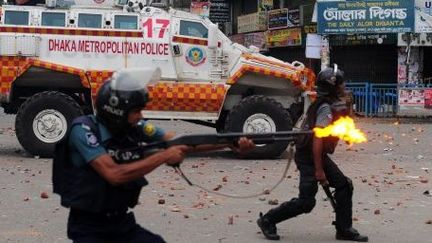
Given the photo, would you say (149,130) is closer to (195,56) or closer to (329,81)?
(329,81)

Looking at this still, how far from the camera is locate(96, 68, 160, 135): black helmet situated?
3.59 meters

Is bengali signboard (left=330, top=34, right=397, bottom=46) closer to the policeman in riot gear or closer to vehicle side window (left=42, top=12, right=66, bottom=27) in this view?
vehicle side window (left=42, top=12, right=66, bottom=27)

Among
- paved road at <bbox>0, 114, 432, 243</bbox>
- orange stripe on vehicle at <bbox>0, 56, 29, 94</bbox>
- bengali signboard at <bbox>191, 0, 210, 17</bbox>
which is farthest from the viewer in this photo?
bengali signboard at <bbox>191, 0, 210, 17</bbox>

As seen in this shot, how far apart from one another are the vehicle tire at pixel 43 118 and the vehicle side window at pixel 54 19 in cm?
120

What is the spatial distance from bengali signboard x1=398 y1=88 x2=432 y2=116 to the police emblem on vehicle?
1116 cm

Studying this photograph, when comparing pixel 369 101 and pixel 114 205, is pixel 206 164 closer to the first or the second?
pixel 114 205

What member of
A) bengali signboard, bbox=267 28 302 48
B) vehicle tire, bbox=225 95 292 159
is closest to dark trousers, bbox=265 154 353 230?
vehicle tire, bbox=225 95 292 159

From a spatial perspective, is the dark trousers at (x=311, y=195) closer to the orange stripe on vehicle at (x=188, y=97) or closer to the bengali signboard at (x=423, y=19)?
the orange stripe on vehicle at (x=188, y=97)

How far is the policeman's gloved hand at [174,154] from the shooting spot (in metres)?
3.63

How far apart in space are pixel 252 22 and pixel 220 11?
3904 millimetres

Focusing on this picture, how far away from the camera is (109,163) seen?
358 centimetres

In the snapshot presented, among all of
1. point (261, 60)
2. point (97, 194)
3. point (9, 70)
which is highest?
point (261, 60)

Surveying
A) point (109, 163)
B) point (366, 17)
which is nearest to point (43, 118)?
point (109, 163)

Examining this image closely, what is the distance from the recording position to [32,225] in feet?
23.2
